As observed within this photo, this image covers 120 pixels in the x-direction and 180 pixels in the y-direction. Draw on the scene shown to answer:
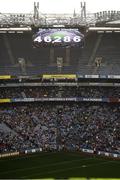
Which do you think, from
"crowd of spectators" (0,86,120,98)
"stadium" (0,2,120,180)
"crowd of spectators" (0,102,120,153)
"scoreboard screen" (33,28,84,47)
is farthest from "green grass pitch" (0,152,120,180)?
"scoreboard screen" (33,28,84,47)

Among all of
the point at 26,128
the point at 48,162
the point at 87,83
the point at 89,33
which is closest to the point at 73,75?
the point at 87,83

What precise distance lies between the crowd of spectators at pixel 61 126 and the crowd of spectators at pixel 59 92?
141 centimetres

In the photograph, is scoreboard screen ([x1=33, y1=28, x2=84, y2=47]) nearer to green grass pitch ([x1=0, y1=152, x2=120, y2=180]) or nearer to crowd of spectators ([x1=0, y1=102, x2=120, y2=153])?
crowd of spectators ([x1=0, y1=102, x2=120, y2=153])

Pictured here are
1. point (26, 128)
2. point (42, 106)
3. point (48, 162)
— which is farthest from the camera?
point (42, 106)

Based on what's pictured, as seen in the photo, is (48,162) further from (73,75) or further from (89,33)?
(89,33)

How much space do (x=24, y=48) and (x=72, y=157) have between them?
42.2 feet

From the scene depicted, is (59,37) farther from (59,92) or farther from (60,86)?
(59,92)

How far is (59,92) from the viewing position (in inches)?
1548

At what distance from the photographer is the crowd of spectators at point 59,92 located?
3875 cm

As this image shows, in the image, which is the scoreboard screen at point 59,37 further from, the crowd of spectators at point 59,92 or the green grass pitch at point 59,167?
the green grass pitch at point 59,167

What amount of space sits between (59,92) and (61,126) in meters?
3.90

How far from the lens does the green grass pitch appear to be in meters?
27.8

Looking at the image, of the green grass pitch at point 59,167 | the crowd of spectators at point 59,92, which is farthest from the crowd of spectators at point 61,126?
the green grass pitch at point 59,167

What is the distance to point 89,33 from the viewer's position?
1478 inches
